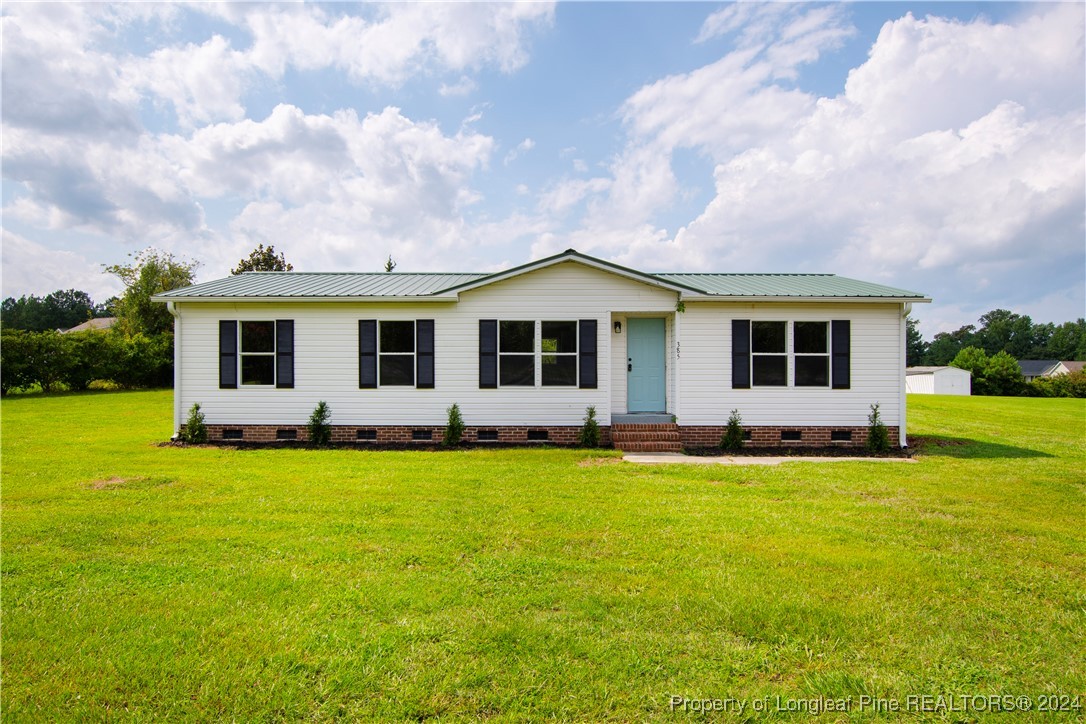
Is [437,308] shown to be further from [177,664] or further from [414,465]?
[177,664]

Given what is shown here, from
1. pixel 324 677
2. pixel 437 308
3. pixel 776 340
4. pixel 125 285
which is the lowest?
pixel 324 677

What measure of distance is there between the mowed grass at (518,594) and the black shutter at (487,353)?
371 centimetres

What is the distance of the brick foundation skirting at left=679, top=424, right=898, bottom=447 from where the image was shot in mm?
10453

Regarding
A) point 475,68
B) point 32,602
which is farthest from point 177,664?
point 475,68

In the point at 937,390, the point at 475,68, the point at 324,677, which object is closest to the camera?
the point at 324,677

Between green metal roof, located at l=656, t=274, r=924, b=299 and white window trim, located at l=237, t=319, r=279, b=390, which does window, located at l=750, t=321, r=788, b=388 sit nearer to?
green metal roof, located at l=656, t=274, r=924, b=299

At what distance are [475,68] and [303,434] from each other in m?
9.78

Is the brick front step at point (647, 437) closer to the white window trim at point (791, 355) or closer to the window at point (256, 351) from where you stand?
the white window trim at point (791, 355)

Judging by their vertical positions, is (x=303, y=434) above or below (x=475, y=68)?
below

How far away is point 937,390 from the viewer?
40219mm

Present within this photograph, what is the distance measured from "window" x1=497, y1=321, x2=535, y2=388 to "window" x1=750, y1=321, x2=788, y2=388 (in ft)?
15.4

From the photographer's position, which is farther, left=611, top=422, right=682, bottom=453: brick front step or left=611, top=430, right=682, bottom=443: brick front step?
left=611, top=430, right=682, bottom=443: brick front step

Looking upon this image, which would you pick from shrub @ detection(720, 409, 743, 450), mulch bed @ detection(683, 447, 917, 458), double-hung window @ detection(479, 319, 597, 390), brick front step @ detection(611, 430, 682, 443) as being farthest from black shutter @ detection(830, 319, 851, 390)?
double-hung window @ detection(479, 319, 597, 390)

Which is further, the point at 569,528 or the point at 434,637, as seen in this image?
the point at 569,528
